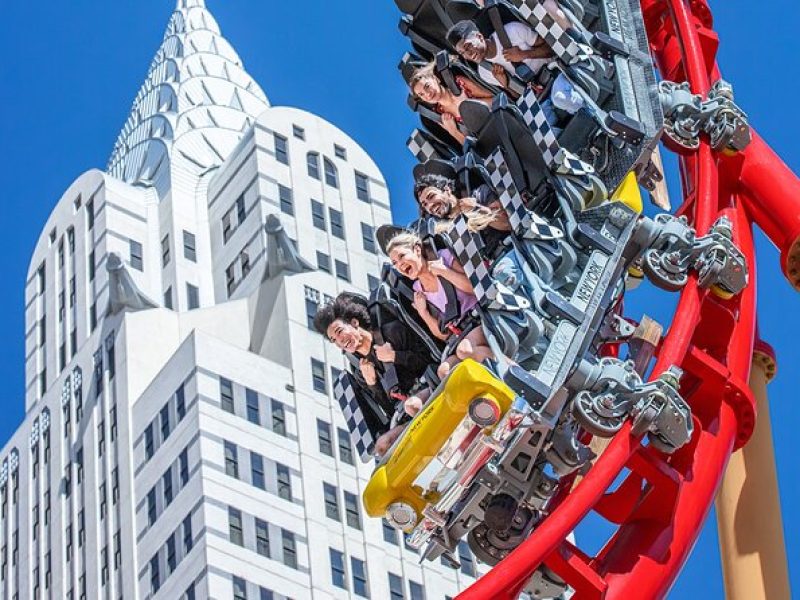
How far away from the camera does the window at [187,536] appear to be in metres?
61.4

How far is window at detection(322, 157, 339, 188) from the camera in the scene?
247 feet

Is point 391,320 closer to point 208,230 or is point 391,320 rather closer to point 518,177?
point 518,177

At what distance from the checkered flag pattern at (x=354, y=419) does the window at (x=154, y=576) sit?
38.9m

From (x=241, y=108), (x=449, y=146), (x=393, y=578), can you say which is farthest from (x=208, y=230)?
(x=449, y=146)

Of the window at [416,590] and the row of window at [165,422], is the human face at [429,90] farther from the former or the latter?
the row of window at [165,422]

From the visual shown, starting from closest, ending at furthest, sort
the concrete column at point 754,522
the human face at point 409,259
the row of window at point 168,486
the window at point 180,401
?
1. the concrete column at point 754,522
2. the human face at point 409,259
3. the row of window at point 168,486
4. the window at point 180,401

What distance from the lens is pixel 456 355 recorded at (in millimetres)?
22109

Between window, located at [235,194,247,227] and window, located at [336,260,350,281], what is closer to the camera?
window, located at [336,260,350,281]

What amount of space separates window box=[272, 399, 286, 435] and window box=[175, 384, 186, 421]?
7.57ft

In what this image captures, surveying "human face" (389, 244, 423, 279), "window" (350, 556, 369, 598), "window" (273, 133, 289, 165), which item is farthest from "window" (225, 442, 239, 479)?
"human face" (389, 244, 423, 279)

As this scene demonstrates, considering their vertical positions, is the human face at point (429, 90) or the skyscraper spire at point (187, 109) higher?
the skyscraper spire at point (187, 109)

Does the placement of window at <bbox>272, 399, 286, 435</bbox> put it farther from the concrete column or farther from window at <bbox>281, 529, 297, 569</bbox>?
the concrete column

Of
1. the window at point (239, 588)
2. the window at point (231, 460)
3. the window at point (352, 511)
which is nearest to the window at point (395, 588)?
the window at point (352, 511)

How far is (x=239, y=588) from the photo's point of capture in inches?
2361
